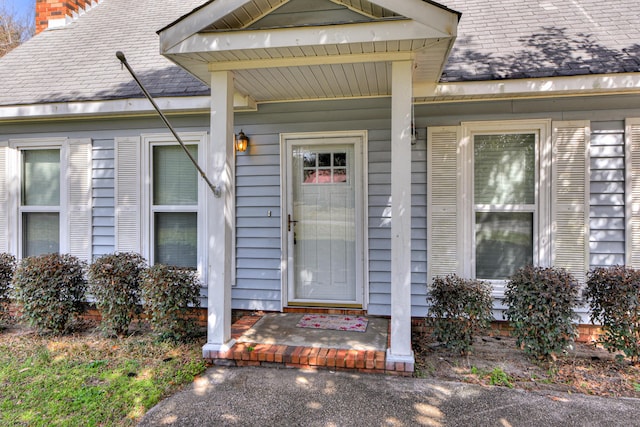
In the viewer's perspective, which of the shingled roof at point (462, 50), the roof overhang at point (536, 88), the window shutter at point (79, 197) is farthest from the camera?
the window shutter at point (79, 197)

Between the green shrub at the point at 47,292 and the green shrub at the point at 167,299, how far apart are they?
96 centimetres

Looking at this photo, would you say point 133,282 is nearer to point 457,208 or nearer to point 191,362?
point 191,362

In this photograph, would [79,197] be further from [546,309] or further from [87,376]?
[546,309]

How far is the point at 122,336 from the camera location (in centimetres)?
379

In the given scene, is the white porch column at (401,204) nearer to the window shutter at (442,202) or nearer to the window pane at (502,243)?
the window shutter at (442,202)

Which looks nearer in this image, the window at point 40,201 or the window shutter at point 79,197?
the window shutter at point 79,197

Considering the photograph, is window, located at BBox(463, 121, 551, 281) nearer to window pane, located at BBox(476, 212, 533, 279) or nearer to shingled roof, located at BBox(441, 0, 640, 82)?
window pane, located at BBox(476, 212, 533, 279)

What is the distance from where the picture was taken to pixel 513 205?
389 cm

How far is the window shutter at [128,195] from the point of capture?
4527 millimetres

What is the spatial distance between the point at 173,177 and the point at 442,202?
10.3ft

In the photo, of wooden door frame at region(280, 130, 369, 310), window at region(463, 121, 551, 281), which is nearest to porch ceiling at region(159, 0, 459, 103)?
wooden door frame at region(280, 130, 369, 310)

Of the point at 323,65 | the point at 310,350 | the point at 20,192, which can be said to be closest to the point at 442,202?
the point at 323,65

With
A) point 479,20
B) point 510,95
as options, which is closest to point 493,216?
point 510,95

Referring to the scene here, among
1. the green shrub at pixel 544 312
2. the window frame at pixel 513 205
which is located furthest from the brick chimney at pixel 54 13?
the green shrub at pixel 544 312
